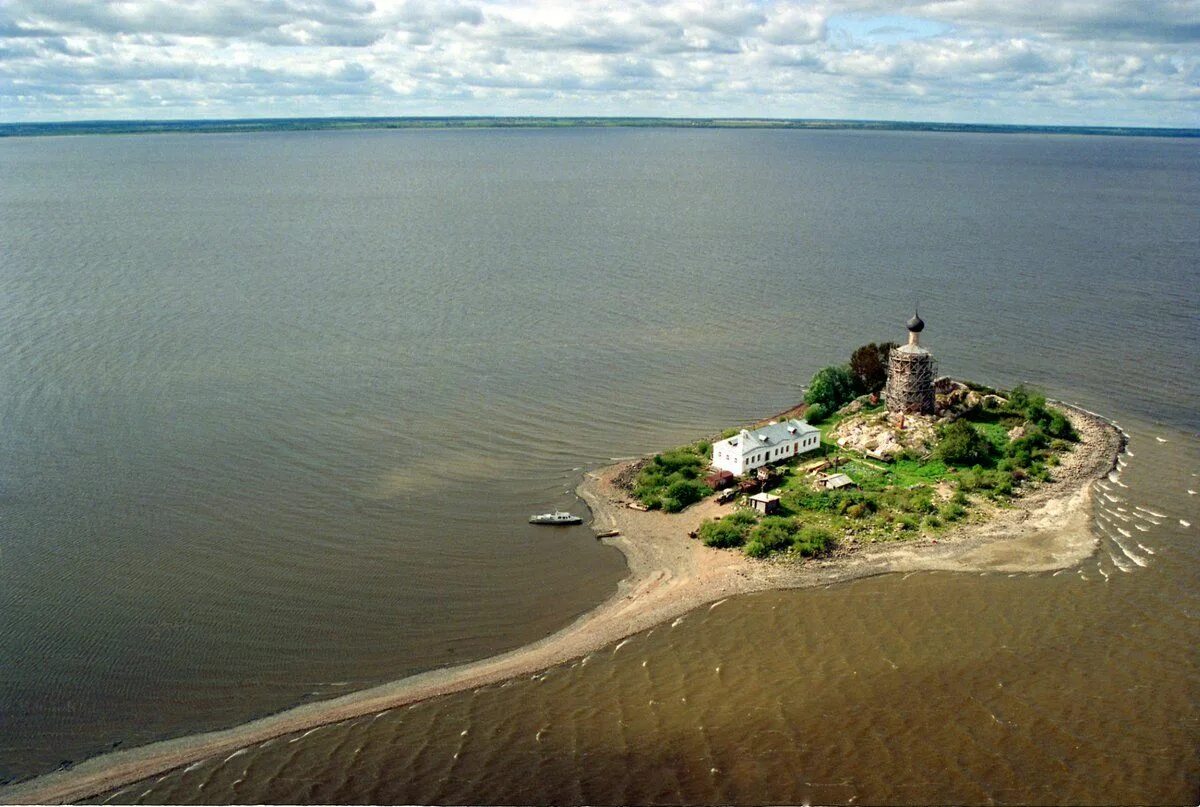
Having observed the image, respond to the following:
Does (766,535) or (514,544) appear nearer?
(766,535)

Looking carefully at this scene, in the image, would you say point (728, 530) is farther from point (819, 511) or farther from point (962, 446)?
point (962, 446)

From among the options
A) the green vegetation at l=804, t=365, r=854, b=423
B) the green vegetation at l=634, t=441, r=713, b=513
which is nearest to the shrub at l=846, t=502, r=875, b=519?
the green vegetation at l=634, t=441, r=713, b=513

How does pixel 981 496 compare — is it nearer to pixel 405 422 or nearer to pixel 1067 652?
pixel 1067 652

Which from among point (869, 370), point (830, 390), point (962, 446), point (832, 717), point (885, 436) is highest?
point (869, 370)

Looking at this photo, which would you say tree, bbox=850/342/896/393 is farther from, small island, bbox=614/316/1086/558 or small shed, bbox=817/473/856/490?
small shed, bbox=817/473/856/490

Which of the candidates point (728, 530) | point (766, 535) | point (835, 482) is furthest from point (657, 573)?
point (835, 482)

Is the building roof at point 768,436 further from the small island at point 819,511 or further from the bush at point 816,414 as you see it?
the bush at point 816,414

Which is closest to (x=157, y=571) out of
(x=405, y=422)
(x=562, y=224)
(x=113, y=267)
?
(x=405, y=422)
